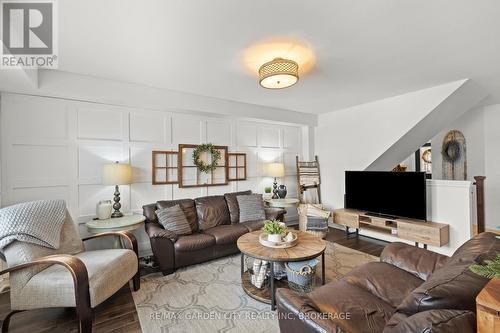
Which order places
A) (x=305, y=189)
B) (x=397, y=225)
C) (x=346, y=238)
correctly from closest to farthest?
(x=397, y=225), (x=346, y=238), (x=305, y=189)

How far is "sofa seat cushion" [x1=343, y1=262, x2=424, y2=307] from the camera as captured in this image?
1.64m

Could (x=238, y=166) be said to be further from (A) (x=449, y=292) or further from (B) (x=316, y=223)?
(A) (x=449, y=292)

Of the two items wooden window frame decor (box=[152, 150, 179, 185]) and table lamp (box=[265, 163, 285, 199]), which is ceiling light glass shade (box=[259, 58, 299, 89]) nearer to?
wooden window frame decor (box=[152, 150, 179, 185])

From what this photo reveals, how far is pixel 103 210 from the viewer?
3.07 metres

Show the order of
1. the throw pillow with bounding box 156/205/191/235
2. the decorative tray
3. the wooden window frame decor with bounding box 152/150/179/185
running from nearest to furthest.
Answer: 1. the decorative tray
2. the throw pillow with bounding box 156/205/191/235
3. the wooden window frame decor with bounding box 152/150/179/185

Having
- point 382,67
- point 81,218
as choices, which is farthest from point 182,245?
point 382,67

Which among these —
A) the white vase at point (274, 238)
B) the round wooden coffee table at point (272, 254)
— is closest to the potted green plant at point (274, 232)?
the white vase at point (274, 238)

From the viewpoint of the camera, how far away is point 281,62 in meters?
2.28

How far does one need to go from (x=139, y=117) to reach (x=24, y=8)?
1.94 meters

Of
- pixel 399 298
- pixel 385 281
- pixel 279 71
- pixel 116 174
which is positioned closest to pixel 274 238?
pixel 385 281

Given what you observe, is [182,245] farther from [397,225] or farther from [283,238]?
[397,225]

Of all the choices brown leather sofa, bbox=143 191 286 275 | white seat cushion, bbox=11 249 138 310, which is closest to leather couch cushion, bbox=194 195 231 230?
brown leather sofa, bbox=143 191 286 275

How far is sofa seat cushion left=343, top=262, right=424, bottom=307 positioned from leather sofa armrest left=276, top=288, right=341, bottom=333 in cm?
77

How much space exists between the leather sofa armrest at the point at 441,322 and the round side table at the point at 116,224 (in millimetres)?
2868
